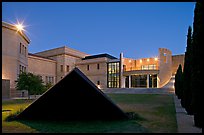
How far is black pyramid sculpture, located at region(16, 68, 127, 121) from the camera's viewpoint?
24.7ft

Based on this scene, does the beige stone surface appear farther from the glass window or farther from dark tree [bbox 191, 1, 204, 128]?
dark tree [bbox 191, 1, 204, 128]

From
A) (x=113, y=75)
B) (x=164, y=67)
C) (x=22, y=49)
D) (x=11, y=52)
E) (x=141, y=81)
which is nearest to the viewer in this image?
(x=11, y=52)

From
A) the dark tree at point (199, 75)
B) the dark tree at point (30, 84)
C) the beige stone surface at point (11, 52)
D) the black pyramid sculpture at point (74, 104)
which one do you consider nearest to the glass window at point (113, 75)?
the beige stone surface at point (11, 52)

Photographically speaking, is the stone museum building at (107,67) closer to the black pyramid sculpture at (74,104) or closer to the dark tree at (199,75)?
the black pyramid sculpture at (74,104)

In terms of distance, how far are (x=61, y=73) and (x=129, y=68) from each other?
17.3m

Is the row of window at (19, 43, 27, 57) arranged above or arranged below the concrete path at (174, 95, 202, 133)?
above

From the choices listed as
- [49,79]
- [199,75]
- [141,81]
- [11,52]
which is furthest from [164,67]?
[199,75]

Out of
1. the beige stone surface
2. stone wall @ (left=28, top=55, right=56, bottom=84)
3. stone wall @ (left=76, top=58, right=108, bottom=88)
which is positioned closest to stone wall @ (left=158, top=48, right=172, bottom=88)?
stone wall @ (left=76, top=58, right=108, bottom=88)

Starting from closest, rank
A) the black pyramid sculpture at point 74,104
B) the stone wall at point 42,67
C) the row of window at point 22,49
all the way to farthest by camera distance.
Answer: the black pyramid sculpture at point 74,104 → the row of window at point 22,49 → the stone wall at point 42,67

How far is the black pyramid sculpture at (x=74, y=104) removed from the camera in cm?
752

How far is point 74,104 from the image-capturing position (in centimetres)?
833

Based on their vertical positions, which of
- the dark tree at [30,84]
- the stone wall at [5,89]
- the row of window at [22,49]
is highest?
the row of window at [22,49]

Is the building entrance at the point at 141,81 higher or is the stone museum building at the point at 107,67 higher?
the stone museum building at the point at 107,67

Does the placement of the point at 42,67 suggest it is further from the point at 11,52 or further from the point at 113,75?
the point at 11,52
